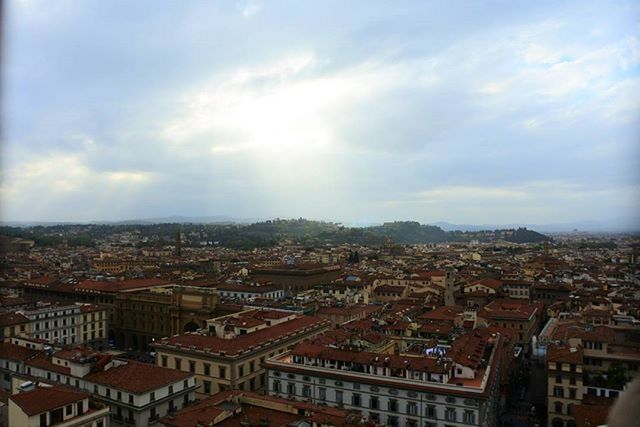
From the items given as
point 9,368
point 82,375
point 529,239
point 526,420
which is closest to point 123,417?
point 82,375

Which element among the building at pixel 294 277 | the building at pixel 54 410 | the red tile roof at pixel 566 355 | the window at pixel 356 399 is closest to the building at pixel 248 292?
the building at pixel 294 277

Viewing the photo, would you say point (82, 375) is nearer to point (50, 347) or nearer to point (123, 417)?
point (123, 417)

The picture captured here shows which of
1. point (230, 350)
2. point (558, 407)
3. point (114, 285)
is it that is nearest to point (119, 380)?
point (230, 350)

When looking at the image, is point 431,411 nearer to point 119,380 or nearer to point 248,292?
point 119,380

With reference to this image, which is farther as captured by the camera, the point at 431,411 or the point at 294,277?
the point at 294,277

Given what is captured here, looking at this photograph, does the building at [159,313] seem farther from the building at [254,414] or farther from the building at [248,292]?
the building at [254,414]

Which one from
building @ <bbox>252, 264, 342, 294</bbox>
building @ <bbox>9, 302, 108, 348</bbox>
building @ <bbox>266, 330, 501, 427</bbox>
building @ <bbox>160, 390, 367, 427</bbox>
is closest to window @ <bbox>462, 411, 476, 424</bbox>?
building @ <bbox>266, 330, 501, 427</bbox>
